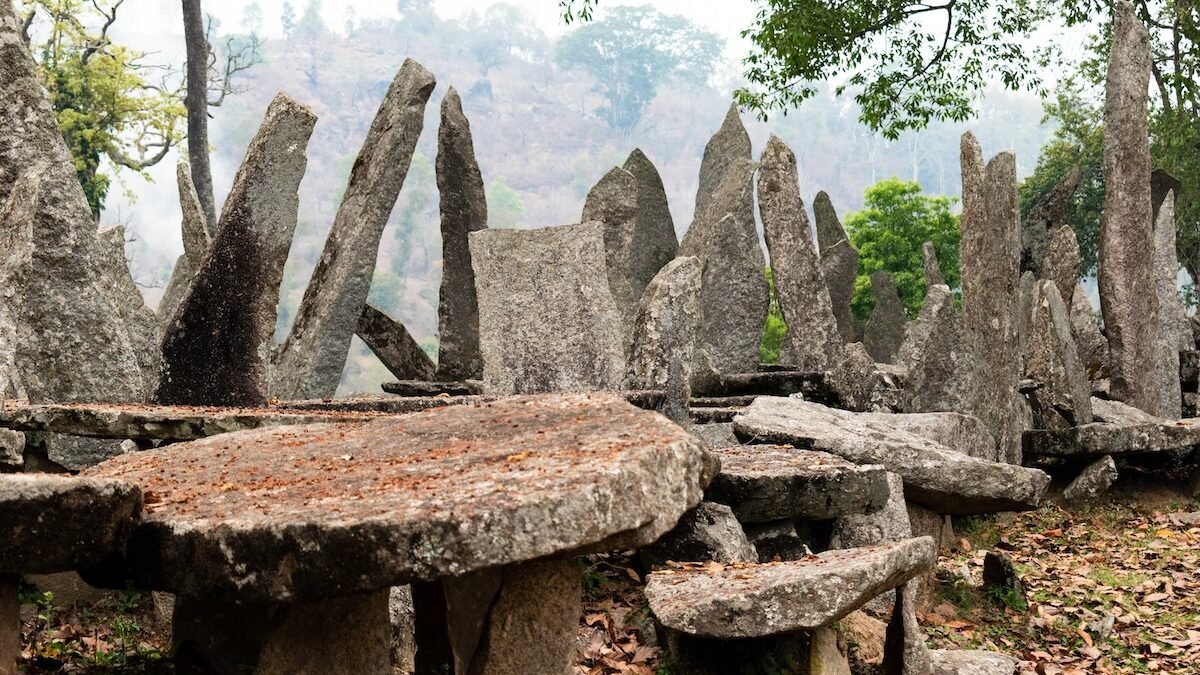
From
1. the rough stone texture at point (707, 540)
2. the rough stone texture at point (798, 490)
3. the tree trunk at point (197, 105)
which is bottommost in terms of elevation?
the rough stone texture at point (707, 540)

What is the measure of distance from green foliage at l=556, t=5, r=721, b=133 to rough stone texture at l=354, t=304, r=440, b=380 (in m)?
A: 123

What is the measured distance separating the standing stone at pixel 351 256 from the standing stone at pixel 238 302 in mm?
2601

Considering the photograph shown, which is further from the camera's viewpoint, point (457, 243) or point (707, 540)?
point (457, 243)

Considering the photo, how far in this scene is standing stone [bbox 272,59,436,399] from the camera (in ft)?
36.0

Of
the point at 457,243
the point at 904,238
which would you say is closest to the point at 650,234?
the point at 457,243

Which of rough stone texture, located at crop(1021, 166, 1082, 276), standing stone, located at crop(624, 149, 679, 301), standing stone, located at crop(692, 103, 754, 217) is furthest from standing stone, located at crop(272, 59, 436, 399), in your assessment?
rough stone texture, located at crop(1021, 166, 1082, 276)

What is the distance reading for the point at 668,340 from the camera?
7.88 meters

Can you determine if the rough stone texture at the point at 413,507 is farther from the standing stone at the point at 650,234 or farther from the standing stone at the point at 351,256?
the standing stone at the point at 650,234

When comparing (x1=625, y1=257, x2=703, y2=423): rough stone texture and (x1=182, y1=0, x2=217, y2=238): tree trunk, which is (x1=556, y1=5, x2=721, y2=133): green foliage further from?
(x1=625, y1=257, x2=703, y2=423): rough stone texture

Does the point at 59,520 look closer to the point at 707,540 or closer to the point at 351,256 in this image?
the point at 707,540

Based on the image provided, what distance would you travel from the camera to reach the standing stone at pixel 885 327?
19.0m

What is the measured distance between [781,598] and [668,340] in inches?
130

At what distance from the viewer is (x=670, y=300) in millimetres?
7949

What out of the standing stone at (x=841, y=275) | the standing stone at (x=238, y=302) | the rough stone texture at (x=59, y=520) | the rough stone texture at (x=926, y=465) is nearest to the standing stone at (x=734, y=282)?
the standing stone at (x=841, y=275)
